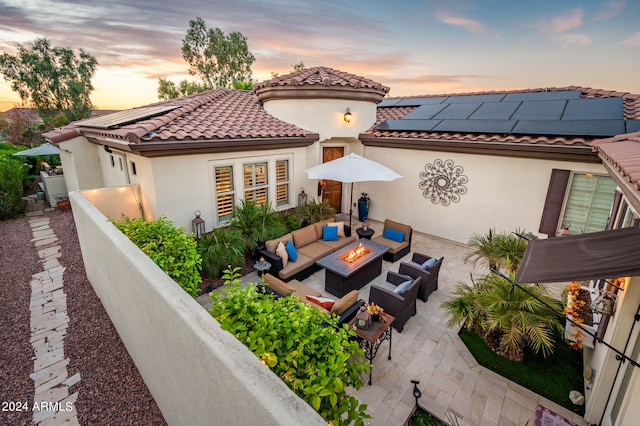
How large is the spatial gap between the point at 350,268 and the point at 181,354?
5167 millimetres

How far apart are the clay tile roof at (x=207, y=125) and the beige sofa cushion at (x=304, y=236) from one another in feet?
11.5

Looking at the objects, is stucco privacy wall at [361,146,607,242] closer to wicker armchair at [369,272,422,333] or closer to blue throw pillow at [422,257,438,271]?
blue throw pillow at [422,257,438,271]

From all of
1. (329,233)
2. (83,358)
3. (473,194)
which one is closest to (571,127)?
(473,194)

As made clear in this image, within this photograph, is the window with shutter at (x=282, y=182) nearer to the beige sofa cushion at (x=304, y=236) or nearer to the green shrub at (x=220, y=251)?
the beige sofa cushion at (x=304, y=236)

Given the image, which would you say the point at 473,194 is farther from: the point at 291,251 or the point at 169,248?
the point at 169,248

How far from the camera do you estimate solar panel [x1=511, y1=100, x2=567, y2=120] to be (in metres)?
9.62

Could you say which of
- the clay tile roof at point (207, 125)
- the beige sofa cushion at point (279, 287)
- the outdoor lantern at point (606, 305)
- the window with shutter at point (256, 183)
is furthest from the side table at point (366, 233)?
the outdoor lantern at point (606, 305)

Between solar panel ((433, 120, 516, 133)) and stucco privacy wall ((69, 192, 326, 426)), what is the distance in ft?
34.9

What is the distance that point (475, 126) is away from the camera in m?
10.3

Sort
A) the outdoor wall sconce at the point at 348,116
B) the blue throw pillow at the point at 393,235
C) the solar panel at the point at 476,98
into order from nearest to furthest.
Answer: the blue throw pillow at the point at 393,235 → the outdoor wall sconce at the point at 348,116 → the solar panel at the point at 476,98

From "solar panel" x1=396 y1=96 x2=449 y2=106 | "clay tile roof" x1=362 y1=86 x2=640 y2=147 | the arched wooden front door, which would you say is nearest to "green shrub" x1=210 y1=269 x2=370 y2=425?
"clay tile roof" x1=362 y1=86 x2=640 y2=147

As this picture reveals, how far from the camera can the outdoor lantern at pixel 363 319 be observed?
5148 mm

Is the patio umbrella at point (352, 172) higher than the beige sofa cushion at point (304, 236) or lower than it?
higher

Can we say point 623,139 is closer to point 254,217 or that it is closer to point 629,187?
point 629,187
